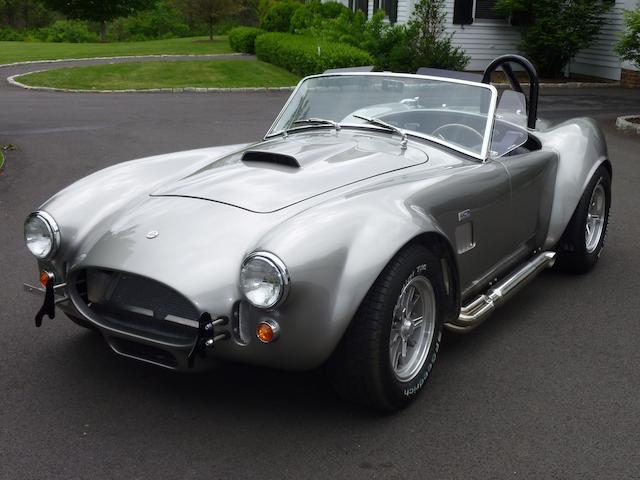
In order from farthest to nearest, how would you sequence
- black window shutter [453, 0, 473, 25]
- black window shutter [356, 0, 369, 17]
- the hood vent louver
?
black window shutter [356, 0, 369, 17] < black window shutter [453, 0, 473, 25] < the hood vent louver

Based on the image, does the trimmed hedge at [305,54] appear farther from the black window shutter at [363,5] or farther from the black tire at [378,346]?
the black tire at [378,346]

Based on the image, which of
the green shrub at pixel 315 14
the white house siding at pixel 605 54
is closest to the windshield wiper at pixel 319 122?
the white house siding at pixel 605 54

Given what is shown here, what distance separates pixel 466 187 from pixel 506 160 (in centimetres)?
68

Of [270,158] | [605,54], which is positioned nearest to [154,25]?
[605,54]

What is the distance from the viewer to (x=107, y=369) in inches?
148

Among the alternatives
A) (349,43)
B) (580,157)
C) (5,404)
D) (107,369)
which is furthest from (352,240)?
(349,43)

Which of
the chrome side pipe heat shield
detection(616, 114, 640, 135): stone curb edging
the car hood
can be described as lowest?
detection(616, 114, 640, 135): stone curb edging

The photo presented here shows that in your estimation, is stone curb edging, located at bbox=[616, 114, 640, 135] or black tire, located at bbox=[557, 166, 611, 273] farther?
stone curb edging, located at bbox=[616, 114, 640, 135]

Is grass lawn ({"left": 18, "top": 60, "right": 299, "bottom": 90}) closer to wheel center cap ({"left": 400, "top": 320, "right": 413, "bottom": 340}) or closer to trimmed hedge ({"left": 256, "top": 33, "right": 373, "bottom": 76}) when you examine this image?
trimmed hedge ({"left": 256, "top": 33, "right": 373, "bottom": 76})

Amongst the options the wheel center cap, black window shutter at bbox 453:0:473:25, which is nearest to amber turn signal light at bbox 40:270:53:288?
the wheel center cap

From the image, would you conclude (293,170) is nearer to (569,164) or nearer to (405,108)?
(405,108)

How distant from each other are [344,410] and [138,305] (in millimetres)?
1036

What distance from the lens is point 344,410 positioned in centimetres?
338

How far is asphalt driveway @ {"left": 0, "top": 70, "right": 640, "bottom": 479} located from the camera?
9.71 ft
